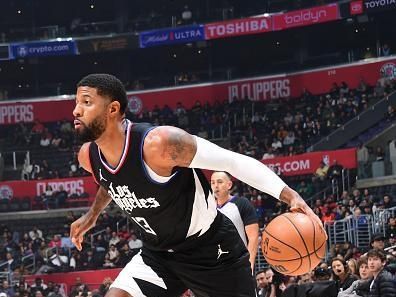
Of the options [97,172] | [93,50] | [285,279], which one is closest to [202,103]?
[93,50]

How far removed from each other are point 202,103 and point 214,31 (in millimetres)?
3276

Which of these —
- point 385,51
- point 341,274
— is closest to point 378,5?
point 385,51

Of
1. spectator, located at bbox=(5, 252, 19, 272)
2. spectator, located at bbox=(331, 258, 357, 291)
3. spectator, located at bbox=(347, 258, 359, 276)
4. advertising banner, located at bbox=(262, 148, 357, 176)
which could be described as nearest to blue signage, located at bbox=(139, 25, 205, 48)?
advertising banner, located at bbox=(262, 148, 357, 176)

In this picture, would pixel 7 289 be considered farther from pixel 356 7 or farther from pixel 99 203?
pixel 356 7

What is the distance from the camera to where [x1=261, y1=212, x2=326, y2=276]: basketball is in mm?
5680

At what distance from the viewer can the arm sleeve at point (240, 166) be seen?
5.15 m

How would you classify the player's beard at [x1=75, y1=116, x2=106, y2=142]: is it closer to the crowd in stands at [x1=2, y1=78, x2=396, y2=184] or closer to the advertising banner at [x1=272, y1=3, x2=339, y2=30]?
the crowd in stands at [x1=2, y1=78, x2=396, y2=184]

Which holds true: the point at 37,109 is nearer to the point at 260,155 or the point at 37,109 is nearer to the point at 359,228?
the point at 260,155

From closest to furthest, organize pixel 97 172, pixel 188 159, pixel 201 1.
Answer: pixel 188 159, pixel 97 172, pixel 201 1

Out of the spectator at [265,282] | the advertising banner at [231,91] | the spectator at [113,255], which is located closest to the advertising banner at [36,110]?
the advertising banner at [231,91]

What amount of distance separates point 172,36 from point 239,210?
97.7 feet

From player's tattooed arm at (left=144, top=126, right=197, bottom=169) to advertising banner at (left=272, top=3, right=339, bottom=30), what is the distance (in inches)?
1213

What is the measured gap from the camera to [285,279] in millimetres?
12695

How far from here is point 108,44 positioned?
38344mm
